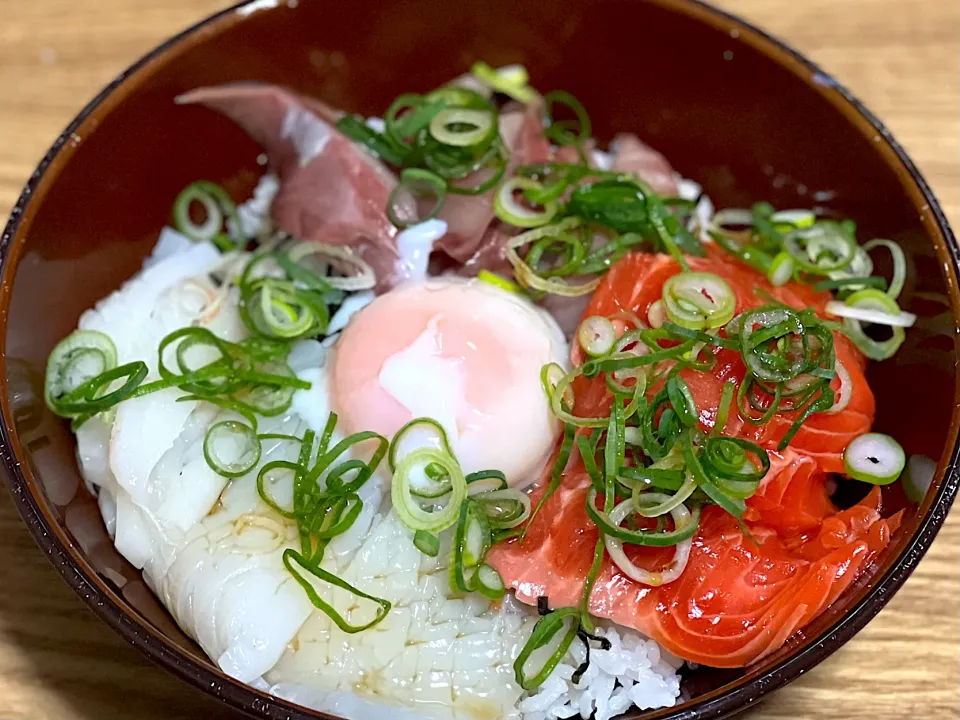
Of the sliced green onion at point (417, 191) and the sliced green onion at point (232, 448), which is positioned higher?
the sliced green onion at point (417, 191)

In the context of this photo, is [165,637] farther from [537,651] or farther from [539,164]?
[539,164]

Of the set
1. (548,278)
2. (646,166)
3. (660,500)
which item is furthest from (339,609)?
(646,166)

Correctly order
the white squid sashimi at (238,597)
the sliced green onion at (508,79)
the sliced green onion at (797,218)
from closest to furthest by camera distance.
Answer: the white squid sashimi at (238,597) → the sliced green onion at (797,218) → the sliced green onion at (508,79)

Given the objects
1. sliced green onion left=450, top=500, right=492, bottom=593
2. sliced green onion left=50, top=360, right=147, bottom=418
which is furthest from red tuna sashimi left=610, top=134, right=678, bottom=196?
sliced green onion left=50, top=360, right=147, bottom=418

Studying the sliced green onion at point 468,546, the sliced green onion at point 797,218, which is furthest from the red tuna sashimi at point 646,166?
the sliced green onion at point 468,546

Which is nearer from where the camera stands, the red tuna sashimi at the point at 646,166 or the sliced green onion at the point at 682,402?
the sliced green onion at the point at 682,402

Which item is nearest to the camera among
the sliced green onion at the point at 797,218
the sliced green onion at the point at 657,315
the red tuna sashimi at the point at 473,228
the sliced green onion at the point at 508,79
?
the sliced green onion at the point at 657,315

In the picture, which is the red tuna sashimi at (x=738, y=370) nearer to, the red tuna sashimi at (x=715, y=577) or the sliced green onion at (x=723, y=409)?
the sliced green onion at (x=723, y=409)
